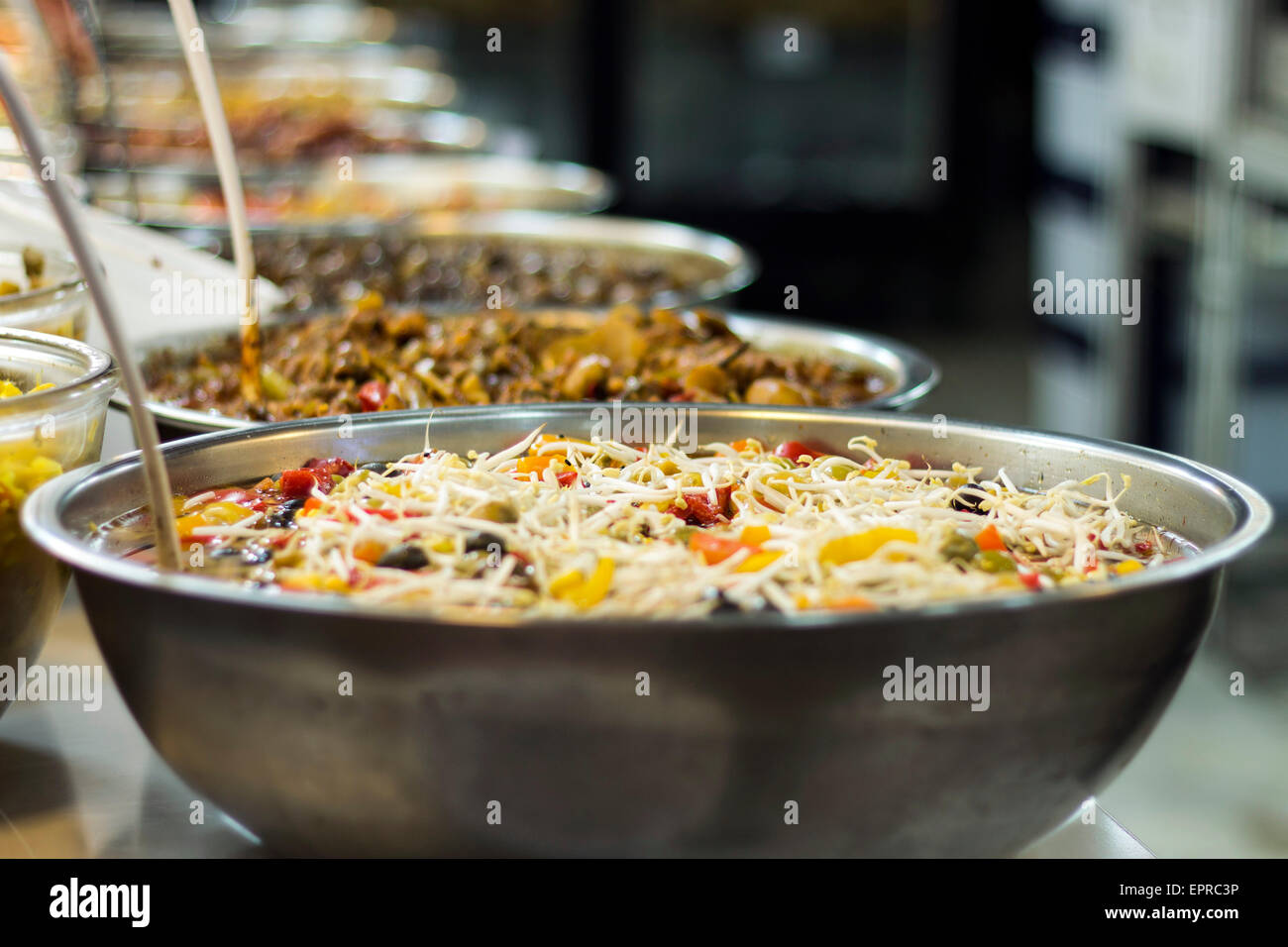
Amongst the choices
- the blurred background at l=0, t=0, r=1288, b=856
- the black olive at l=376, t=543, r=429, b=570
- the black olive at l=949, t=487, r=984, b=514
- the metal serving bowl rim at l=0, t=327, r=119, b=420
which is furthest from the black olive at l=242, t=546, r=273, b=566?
the blurred background at l=0, t=0, r=1288, b=856

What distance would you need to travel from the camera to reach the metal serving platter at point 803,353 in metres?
1.54

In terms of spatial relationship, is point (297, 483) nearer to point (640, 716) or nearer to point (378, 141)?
point (640, 716)

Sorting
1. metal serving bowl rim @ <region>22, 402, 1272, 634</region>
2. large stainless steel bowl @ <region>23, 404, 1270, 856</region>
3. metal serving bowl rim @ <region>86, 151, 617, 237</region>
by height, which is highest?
metal serving bowl rim @ <region>86, 151, 617, 237</region>

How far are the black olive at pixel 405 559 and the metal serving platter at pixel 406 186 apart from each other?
237 cm

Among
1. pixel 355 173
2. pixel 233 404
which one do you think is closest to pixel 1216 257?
pixel 355 173

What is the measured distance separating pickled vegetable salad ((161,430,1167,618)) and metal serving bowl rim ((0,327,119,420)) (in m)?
0.12

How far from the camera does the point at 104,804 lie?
1198 millimetres

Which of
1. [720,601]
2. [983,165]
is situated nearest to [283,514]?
[720,601]

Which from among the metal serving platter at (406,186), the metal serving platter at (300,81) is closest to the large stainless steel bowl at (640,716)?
the metal serving platter at (406,186)

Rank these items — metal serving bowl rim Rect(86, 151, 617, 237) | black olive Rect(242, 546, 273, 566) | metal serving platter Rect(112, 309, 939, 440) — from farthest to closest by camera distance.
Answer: metal serving bowl rim Rect(86, 151, 617, 237)
metal serving platter Rect(112, 309, 939, 440)
black olive Rect(242, 546, 273, 566)

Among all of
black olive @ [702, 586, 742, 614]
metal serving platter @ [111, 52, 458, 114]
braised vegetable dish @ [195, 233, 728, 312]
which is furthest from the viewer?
metal serving platter @ [111, 52, 458, 114]

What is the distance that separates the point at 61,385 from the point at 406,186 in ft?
8.87

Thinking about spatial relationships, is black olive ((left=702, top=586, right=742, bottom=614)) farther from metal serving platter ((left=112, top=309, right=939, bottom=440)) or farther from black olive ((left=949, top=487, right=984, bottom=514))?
metal serving platter ((left=112, top=309, right=939, bottom=440))

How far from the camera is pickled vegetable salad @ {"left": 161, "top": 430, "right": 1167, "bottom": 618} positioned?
3.18ft
